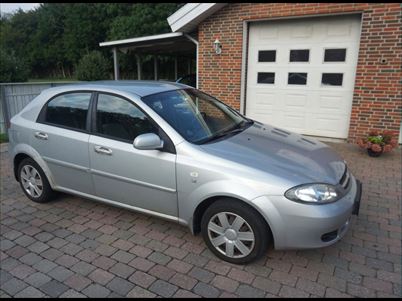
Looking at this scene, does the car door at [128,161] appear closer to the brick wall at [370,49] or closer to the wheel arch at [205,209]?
the wheel arch at [205,209]

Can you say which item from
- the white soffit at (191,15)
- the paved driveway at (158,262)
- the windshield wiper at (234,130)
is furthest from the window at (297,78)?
the paved driveway at (158,262)

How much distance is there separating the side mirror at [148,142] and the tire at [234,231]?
0.74m

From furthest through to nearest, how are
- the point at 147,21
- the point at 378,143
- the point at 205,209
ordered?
the point at 147,21 < the point at 378,143 < the point at 205,209

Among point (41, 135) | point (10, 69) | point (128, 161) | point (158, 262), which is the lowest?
point (158, 262)

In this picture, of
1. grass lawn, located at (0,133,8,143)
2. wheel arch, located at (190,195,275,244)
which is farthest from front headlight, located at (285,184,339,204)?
grass lawn, located at (0,133,8,143)

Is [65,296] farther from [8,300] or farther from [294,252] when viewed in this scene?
[294,252]

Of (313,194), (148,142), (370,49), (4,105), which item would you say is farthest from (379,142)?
(4,105)

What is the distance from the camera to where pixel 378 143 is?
5930mm

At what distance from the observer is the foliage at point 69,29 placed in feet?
95.1

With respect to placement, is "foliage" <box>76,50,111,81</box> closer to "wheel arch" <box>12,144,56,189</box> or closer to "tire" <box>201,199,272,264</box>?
"wheel arch" <box>12,144,56,189</box>

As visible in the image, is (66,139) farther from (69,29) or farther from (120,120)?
(69,29)

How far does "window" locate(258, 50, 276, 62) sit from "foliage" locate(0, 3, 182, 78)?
913 inches

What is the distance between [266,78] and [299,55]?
0.93 metres

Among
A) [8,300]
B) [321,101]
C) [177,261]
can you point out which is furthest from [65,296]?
[321,101]
